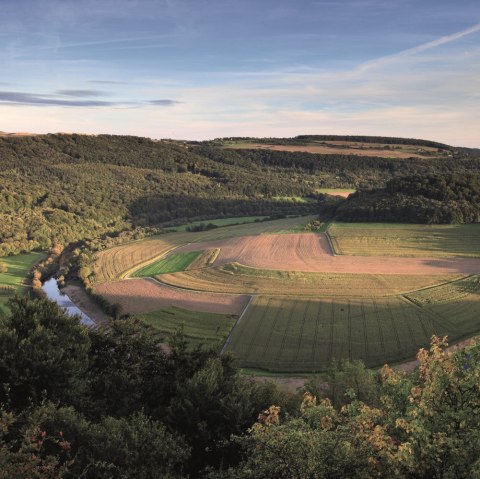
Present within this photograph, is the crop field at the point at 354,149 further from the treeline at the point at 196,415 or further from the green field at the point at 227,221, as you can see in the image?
the treeline at the point at 196,415

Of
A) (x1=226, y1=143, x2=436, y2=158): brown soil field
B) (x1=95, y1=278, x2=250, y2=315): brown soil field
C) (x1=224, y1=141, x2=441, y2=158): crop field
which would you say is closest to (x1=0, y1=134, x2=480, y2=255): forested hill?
(x1=226, y1=143, x2=436, y2=158): brown soil field

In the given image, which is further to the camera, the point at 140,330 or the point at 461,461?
the point at 140,330

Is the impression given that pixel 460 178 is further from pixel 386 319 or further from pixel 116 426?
pixel 116 426

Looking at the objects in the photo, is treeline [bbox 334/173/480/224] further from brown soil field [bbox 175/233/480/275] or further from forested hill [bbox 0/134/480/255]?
forested hill [bbox 0/134/480/255]

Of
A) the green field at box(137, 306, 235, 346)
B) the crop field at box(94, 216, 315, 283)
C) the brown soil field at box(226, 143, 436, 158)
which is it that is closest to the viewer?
the green field at box(137, 306, 235, 346)

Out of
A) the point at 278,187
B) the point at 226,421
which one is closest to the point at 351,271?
the point at 226,421

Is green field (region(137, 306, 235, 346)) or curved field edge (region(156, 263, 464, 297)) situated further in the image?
curved field edge (region(156, 263, 464, 297))
